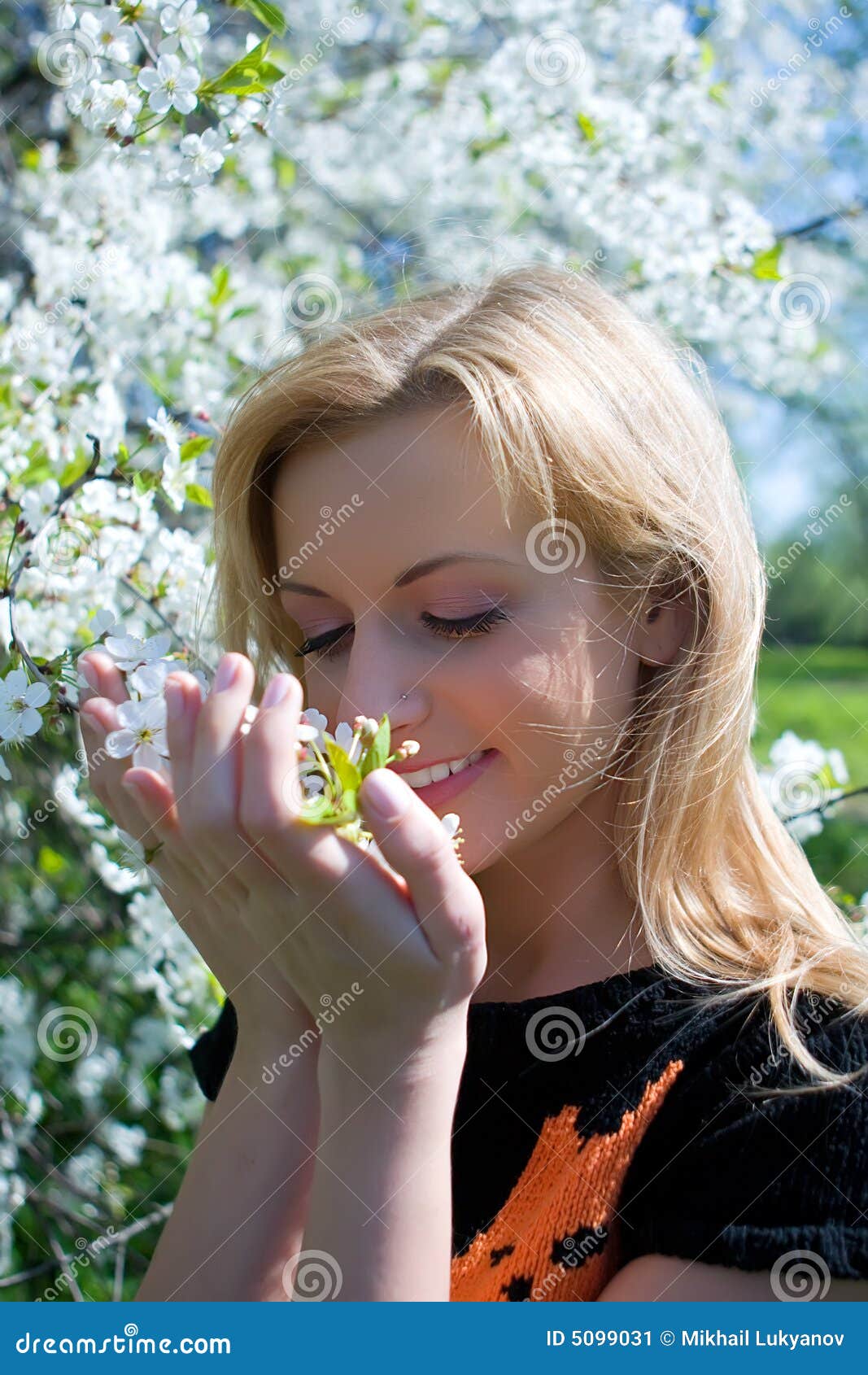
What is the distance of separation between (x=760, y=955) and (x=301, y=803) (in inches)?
22.4

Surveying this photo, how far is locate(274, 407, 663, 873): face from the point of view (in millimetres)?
1068

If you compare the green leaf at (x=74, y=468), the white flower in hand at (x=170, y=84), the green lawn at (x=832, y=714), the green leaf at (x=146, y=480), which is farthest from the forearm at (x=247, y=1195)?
the green lawn at (x=832, y=714)

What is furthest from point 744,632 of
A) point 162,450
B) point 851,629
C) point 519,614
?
point 851,629

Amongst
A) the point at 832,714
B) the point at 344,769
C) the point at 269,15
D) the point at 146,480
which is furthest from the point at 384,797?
the point at 832,714

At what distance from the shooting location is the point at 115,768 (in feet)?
3.10

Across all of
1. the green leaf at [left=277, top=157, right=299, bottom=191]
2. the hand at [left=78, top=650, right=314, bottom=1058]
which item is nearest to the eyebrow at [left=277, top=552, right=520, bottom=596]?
the hand at [left=78, top=650, right=314, bottom=1058]

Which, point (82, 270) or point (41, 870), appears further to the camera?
point (41, 870)

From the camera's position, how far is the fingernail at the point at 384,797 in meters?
0.73

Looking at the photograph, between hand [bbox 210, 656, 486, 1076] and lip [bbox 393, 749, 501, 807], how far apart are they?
274 mm

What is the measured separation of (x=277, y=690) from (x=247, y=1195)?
0.53 m

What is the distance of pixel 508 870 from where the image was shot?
1222 mm

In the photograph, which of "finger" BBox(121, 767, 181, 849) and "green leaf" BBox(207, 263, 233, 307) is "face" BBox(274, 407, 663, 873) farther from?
"green leaf" BBox(207, 263, 233, 307)

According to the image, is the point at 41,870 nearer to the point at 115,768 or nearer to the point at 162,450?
the point at 162,450

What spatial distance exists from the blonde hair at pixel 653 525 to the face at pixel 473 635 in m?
0.04
